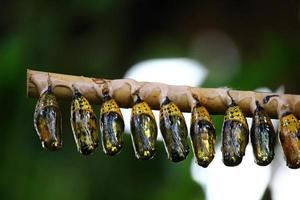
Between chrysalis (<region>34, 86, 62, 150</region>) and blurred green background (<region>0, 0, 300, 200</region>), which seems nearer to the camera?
chrysalis (<region>34, 86, 62, 150</region>)

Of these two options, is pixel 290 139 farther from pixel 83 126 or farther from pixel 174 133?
pixel 83 126

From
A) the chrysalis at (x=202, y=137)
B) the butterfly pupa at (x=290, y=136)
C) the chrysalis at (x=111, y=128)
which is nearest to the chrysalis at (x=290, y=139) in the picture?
the butterfly pupa at (x=290, y=136)

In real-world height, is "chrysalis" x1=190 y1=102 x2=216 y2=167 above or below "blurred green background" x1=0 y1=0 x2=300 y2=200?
below

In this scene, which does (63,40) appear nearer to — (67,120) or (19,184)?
(67,120)

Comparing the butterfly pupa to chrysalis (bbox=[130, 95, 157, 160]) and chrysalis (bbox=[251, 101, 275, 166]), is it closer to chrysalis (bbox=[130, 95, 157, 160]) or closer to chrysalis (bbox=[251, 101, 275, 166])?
chrysalis (bbox=[251, 101, 275, 166])

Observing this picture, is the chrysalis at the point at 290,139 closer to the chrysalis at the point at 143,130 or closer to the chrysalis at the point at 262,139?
the chrysalis at the point at 262,139

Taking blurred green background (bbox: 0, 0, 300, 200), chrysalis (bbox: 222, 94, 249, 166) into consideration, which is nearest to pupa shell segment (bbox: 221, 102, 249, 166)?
chrysalis (bbox: 222, 94, 249, 166)

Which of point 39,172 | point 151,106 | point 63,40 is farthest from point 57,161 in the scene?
point 151,106

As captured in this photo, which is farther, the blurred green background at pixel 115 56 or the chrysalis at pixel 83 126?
the blurred green background at pixel 115 56
